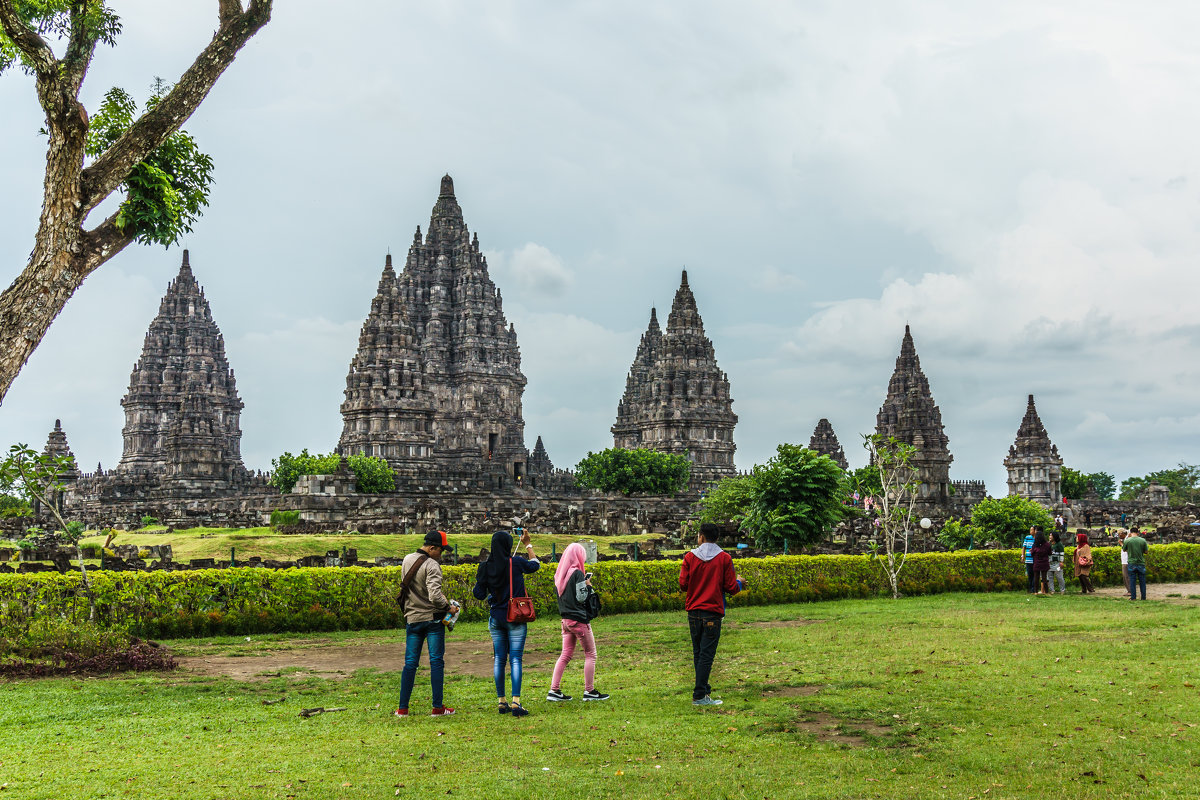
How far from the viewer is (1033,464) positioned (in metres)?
71.2

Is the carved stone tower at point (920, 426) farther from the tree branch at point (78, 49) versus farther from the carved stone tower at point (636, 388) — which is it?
the tree branch at point (78, 49)

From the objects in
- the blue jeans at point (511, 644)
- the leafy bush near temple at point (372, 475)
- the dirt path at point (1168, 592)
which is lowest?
the dirt path at point (1168, 592)

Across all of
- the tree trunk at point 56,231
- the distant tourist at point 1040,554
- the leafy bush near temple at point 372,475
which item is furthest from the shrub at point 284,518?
the tree trunk at point 56,231

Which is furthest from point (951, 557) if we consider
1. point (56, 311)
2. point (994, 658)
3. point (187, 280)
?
point (187, 280)

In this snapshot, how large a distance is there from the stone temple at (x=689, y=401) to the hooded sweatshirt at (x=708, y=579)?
57831mm

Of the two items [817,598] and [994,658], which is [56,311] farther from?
[817,598]

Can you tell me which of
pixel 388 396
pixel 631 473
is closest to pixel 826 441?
pixel 631 473

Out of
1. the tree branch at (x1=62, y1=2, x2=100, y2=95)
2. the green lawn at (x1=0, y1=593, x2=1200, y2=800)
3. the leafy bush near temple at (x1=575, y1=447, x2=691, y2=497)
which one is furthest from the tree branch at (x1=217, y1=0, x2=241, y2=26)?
the leafy bush near temple at (x1=575, y1=447, x2=691, y2=497)

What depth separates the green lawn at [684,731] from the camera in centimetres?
827

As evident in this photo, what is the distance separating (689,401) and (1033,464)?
2278 cm

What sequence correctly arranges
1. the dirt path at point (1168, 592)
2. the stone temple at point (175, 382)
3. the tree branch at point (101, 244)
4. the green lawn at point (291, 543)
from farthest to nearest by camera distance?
1. the stone temple at point (175, 382)
2. the green lawn at point (291, 543)
3. the dirt path at point (1168, 592)
4. the tree branch at point (101, 244)

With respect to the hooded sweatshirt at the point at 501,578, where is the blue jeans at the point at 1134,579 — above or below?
below

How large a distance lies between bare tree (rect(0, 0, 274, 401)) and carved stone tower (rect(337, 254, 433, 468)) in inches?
2011

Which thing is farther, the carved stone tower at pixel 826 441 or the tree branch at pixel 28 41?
the carved stone tower at pixel 826 441
